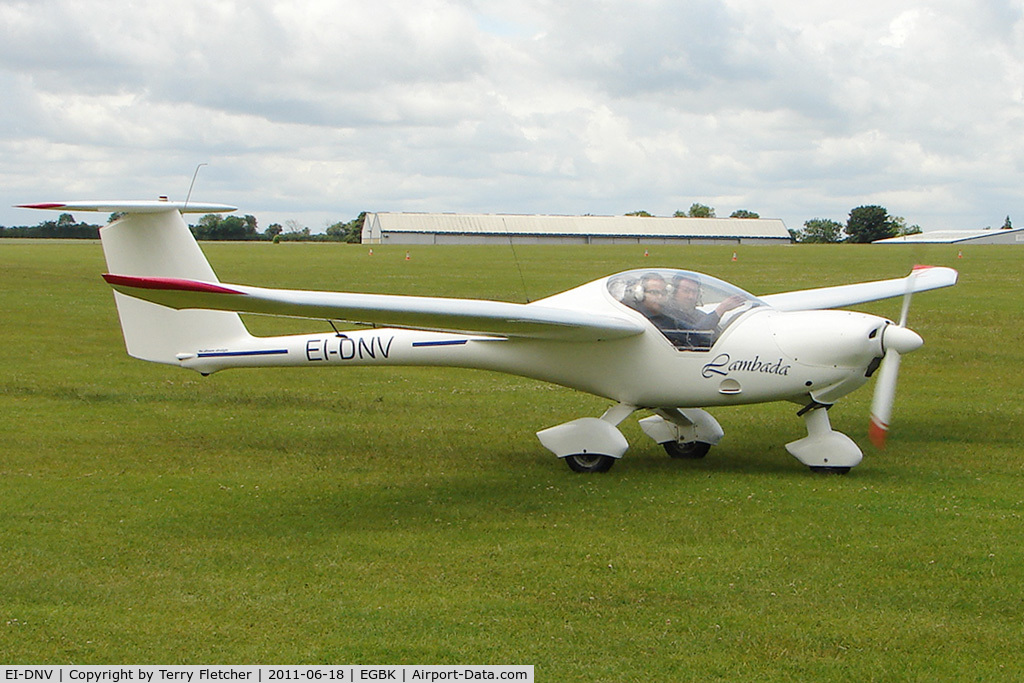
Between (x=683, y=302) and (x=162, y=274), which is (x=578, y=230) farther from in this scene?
(x=683, y=302)

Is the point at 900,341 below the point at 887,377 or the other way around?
the other way around

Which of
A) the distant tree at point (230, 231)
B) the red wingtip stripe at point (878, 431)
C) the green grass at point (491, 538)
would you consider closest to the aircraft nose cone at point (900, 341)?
the red wingtip stripe at point (878, 431)

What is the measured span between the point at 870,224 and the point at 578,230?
106 feet

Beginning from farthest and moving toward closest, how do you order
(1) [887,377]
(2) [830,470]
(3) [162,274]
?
(3) [162,274], (2) [830,470], (1) [887,377]

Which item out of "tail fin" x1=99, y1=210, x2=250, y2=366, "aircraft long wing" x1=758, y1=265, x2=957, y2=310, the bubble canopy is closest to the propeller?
the bubble canopy

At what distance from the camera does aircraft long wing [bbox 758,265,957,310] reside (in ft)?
46.8

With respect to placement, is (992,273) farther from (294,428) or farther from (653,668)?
(653,668)

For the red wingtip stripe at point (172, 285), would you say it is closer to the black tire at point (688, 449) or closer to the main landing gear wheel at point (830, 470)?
the black tire at point (688, 449)

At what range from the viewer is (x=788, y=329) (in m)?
10.7

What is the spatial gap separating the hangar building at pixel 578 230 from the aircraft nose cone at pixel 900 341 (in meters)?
92.8

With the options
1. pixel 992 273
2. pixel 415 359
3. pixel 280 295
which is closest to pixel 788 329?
pixel 415 359

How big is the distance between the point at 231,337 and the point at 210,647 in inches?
269

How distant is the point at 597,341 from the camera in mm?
11312

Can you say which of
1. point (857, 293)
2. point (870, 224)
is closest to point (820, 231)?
point (870, 224)
